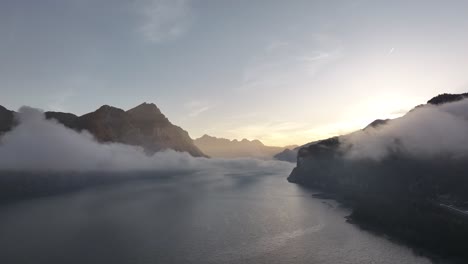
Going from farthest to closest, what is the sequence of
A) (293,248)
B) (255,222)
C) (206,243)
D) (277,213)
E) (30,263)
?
(277,213) < (255,222) < (206,243) < (293,248) < (30,263)

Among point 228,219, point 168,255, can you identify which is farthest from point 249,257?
point 228,219

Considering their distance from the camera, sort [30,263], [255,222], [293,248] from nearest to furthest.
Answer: [30,263], [293,248], [255,222]

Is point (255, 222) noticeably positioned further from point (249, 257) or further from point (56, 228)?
point (56, 228)

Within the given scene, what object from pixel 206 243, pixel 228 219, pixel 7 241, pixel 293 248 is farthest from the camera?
pixel 228 219

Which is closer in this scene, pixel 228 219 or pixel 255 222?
pixel 255 222

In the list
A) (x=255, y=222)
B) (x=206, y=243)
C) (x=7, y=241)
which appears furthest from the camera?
(x=255, y=222)

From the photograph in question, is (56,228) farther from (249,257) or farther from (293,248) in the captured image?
(293,248)

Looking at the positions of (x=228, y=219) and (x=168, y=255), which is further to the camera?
(x=228, y=219)

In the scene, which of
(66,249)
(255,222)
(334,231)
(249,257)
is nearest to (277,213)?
(255,222)
